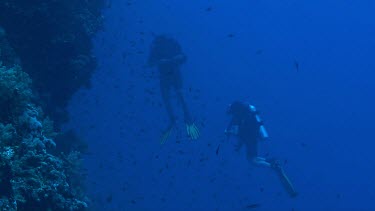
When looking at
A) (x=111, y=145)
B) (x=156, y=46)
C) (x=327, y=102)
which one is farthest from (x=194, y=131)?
(x=327, y=102)

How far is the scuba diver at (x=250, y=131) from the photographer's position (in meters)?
12.7

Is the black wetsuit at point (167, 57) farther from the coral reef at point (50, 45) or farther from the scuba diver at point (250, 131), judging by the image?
the coral reef at point (50, 45)

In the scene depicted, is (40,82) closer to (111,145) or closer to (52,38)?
(52,38)

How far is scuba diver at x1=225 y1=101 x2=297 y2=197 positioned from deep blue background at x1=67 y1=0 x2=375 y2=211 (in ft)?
11.4

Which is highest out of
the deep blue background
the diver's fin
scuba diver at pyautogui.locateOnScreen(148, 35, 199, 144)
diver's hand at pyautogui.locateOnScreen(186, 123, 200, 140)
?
scuba diver at pyautogui.locateOnScreen(148, 35, 199, 144)

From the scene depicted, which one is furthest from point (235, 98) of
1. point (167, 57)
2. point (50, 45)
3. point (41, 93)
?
point (41, 93)

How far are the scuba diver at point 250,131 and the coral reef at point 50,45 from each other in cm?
521

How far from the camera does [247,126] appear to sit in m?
13.1

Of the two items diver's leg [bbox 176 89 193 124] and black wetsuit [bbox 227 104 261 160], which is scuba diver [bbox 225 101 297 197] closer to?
black wetsuit [bbox 227 104 261 160]

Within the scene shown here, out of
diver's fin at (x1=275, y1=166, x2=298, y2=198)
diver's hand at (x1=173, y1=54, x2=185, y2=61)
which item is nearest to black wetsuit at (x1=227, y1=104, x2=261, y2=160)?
diver's fin at (x1=275, y1=166, x2=298, y2=198)

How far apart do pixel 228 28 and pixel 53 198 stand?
83473 mm

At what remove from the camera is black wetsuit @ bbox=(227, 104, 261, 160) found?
12703 millimetres

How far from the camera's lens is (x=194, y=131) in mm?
13648

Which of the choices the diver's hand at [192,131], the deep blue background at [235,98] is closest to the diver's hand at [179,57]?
the diver's hand at [192,131]
